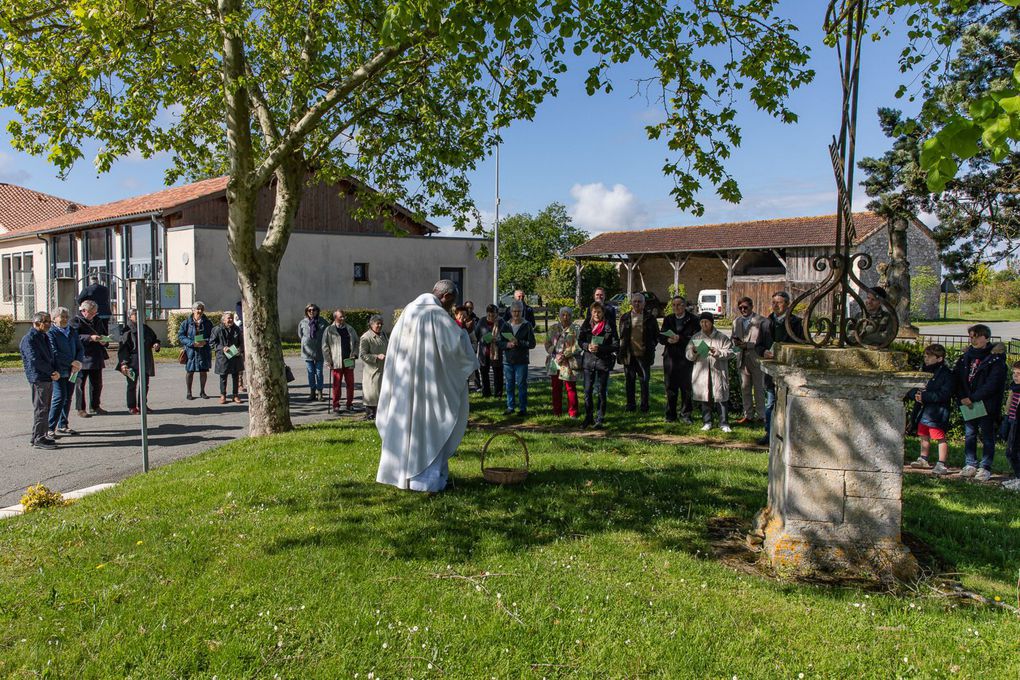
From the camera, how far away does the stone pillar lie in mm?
5078

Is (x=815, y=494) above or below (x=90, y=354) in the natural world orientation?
below

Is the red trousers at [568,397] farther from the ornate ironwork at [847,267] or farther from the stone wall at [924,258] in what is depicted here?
the stone wall at [924,258]

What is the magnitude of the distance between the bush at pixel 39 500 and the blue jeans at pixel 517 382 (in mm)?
6775

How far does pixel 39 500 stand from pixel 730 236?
3924 centimetres

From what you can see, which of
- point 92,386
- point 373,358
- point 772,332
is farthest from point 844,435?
point 92,386

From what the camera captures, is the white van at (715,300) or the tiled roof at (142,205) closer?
the tiled roof at (142,205)

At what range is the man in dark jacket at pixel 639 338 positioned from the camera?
11.8 metres

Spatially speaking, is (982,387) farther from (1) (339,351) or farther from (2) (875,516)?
(1) (339,351)

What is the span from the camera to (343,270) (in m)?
31.5

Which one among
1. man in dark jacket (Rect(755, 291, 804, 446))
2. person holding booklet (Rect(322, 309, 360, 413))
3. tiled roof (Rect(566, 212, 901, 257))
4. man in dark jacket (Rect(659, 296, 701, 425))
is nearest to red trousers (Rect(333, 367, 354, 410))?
person holding booklet (Rect(322, 309, 360, 413))

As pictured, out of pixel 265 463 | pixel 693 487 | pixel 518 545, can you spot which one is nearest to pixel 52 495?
pixel 265 463

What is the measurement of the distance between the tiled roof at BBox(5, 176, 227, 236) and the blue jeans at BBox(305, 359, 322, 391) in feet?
50.7

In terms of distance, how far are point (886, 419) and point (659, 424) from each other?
6366 mm

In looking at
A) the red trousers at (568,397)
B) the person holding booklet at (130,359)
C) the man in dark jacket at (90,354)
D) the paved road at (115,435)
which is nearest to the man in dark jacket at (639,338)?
the red trousers at (568,397)
